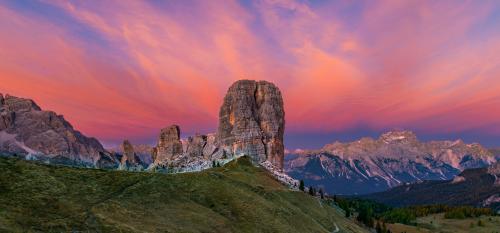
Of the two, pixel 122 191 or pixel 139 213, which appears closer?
pixel 139 213

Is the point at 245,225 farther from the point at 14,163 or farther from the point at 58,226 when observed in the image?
the point at 14,163

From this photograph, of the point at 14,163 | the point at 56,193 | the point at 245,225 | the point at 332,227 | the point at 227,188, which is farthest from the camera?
the point at 332,227

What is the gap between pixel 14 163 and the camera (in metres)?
80.4

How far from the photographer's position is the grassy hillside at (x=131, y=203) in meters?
63.0

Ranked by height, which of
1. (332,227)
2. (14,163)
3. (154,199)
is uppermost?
(14,163)

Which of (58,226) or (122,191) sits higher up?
(122,191)

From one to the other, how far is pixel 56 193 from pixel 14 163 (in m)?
14.2

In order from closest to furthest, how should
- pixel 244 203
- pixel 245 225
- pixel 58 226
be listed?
1. pixel 58 226
2. pixel 245 225
3. pixel 244 203

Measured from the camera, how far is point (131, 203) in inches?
3081

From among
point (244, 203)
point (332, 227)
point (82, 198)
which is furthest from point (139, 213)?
point (332, 227)

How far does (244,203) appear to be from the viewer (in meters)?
98.3

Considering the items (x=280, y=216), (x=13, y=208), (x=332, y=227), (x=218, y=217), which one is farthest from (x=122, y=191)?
(x=332, y=227)

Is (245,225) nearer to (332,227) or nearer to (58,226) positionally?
(58,226)

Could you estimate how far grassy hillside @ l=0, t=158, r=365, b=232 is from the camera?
207 feet
